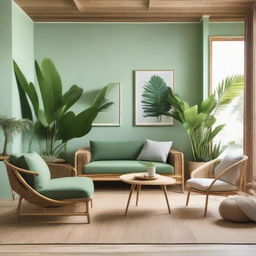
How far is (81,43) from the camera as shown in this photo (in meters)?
6.92

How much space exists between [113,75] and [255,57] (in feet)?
8.18

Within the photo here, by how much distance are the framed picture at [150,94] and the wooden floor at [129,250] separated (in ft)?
12.2

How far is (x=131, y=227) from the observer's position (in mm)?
4020

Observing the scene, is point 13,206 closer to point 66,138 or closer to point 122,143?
point 66,138

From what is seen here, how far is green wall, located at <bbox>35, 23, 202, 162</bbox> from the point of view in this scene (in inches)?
272

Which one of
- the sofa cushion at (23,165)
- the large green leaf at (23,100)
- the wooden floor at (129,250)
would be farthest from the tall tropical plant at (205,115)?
the wooden floor at (129,250)

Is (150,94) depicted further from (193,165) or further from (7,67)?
(7,67)

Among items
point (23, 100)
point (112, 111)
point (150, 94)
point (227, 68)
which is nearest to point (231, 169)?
point (150, 94)

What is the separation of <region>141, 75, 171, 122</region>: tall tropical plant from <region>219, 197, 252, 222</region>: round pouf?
9.20 feet

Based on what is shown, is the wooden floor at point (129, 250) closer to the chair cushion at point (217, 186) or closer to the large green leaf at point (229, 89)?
the chair cushion at point (217, 186)

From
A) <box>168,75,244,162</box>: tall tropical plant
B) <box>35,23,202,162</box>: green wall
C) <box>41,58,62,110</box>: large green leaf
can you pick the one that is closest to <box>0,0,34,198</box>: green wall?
<box>41,58,62,110</box>: large green leaf

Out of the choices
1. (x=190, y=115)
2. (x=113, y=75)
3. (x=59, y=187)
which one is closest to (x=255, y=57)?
(x=190, y=115)

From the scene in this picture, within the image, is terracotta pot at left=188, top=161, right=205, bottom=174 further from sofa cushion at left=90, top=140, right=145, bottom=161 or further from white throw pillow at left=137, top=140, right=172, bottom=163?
sofa cushion at left=90, top=140, right=145, bottom=161

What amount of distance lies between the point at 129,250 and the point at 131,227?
75 cm
